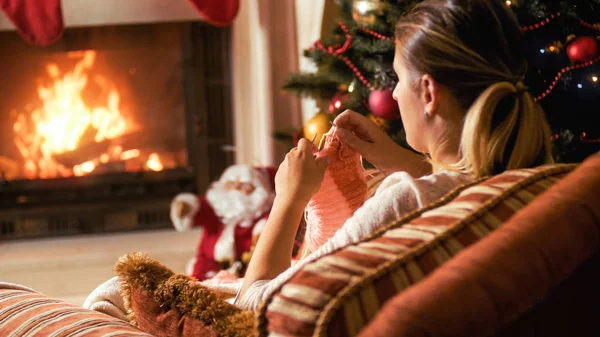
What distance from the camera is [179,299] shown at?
807 millimetres

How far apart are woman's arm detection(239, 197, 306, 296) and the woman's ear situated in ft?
0.74

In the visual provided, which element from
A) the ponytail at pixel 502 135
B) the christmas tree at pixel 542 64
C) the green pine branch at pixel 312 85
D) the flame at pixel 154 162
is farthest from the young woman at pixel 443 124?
the flame at pixel 154 162

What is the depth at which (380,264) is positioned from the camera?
1.91 ft

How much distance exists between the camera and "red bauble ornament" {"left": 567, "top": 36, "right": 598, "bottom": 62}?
165cm

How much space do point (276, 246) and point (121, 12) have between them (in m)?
2.23

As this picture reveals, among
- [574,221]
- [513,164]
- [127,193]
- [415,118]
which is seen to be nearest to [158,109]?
[127,193]

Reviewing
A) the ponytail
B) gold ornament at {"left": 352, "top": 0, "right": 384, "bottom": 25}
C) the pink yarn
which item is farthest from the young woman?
gold ornament at {"left": 352, "top": 0, "right": 384, "bottom": 25}

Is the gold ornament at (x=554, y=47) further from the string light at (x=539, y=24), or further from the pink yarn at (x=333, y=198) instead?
the pink yarn at (x=333, y=198)

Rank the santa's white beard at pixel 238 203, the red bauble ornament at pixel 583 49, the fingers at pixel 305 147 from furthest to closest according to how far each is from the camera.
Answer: the santa's white beard at pixel 238 203 → the red bauble ornament at pixel 583 49 → the fingers at pixel 305 147

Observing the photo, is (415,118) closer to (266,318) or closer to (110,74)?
(266,318)

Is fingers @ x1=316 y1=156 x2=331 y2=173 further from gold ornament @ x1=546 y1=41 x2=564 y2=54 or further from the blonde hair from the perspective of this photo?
gold ornament @ x1=546 y1=41 x2=564 y2=54

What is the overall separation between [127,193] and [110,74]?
53 centimetres

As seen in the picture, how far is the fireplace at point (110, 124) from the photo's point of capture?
2.98 metres

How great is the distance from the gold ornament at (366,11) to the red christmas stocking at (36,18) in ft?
4.21
